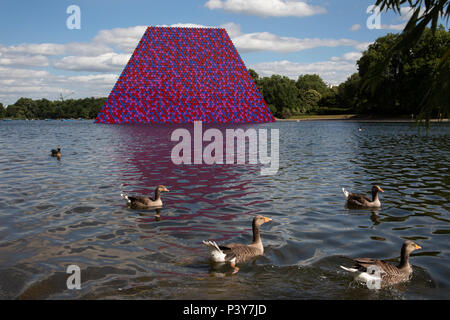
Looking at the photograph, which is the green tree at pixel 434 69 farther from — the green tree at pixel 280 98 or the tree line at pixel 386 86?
the green tree at pixel 280 98

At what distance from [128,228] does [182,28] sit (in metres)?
71.8

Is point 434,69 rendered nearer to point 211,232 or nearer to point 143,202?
point 211,232

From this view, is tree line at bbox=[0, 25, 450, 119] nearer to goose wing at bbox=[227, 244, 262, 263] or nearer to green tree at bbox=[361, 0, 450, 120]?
green tree at bbox=[361, 0, 450, 120]

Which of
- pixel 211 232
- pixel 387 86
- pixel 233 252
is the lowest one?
pixel 211 232

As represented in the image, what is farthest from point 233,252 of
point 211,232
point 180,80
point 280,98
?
point 280,98

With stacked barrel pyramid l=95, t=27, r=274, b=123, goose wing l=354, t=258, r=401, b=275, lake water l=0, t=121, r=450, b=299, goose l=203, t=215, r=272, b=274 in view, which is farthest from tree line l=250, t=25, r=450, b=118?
stacked barrel pyramid l=95, t=27, r=274, b=123

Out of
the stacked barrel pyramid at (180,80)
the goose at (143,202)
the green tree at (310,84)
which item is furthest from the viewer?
the green tree at (310,84)

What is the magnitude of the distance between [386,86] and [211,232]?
1035 inches

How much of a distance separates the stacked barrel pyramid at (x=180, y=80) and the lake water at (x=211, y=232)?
5889 cm

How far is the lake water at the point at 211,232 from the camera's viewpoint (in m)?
5.71

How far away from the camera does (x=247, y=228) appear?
847 cm

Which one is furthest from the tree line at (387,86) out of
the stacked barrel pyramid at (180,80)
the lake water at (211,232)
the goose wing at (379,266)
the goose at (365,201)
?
the stacked barrel pyramid at (180,80)

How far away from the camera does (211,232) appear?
8.15m

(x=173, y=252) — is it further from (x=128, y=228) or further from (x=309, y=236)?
(x=309, y=236)
